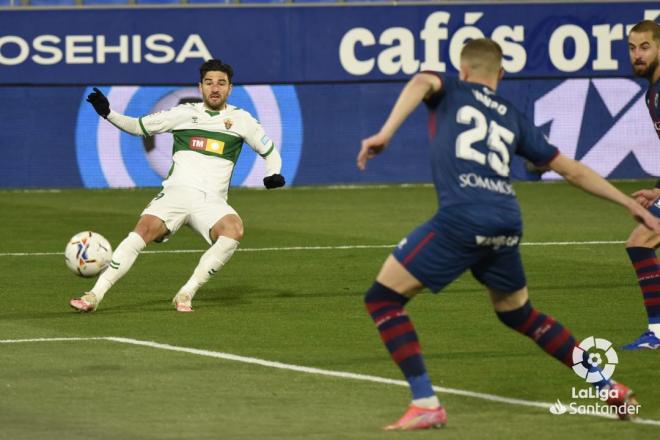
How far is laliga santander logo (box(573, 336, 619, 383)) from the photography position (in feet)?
25.6

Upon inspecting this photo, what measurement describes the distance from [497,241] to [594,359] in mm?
1566

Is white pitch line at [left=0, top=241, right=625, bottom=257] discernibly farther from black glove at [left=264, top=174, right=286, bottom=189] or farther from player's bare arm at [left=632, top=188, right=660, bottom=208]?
player's bare arm at [left=632, top=188, right=660, bottom=208]

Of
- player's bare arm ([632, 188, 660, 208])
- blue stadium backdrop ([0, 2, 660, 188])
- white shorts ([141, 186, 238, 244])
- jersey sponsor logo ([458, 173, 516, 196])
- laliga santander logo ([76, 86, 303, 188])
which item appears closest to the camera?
jersey sponsor logo ([458, 173, 516, 196])

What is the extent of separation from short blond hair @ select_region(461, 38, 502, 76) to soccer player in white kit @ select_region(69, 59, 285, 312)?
4.78 meters

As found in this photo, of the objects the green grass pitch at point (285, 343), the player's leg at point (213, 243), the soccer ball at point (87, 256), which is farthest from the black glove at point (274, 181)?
the soccer ball at point (87, 256)

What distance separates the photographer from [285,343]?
33.9 ft

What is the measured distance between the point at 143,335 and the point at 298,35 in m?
17.5

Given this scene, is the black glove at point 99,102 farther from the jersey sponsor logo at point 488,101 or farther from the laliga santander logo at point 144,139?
the laliga santander logo at point 144,139

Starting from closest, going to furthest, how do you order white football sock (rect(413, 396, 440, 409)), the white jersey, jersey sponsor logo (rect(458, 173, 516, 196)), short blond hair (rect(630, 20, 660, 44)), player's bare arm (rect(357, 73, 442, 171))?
player's bare arm (rect(357, 73, 442, 171))
white football sock (rect(413, 396, 440, 409))
jersey sponsor logo (rect(458, 173, 516, 196))
short blond hair (rect(630, 20, 660, 44))
the white jersey

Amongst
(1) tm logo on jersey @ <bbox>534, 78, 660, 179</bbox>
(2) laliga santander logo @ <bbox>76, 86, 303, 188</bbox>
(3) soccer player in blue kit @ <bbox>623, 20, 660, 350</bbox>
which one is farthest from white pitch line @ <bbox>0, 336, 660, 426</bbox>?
(1) tm logo on jersey @ <bbox>534, 78, 660, 179</bbox>

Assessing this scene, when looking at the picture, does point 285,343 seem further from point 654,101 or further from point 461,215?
point 461,215

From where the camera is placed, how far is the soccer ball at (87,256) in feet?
38.3

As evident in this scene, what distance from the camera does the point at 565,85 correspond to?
88.1 ft

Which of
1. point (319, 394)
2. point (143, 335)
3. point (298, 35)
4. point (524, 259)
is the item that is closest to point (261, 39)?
point (298, 35)
